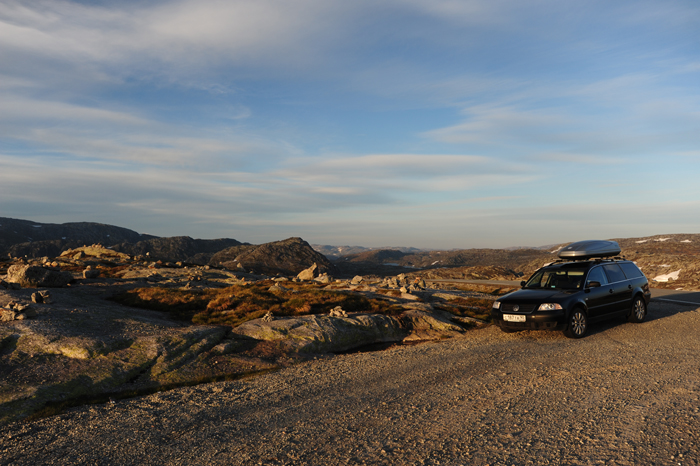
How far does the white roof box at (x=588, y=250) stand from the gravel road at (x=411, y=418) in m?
4.89

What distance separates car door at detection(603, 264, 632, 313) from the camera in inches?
533

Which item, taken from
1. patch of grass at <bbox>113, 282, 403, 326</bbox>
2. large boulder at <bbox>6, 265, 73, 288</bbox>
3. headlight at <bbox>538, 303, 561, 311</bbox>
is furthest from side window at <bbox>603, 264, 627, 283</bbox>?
large boulder at <bbox>6, 265, 73, 288</bbox>

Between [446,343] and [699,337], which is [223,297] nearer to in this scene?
[446,343]

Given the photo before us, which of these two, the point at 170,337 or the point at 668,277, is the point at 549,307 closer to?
the point at 170,337

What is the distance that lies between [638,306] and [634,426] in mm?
10942

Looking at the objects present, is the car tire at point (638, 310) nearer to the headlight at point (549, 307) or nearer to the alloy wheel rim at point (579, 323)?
the alloy wheel rim at point (579, 323)

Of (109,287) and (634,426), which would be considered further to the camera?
(109,287)

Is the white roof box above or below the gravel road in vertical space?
above

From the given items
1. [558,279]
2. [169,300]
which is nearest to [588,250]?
[558,279]

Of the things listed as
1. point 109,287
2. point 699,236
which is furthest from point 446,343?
point 699,236

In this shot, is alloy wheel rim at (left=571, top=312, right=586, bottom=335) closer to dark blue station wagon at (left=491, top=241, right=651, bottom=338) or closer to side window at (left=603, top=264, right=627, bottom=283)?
dark blue station wagon at (left=491, top=241, right=651, bottom=338)

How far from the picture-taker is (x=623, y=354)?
33.0ft

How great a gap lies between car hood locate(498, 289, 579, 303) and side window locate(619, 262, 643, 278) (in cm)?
373

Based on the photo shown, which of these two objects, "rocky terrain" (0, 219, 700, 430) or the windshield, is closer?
"rocky terrain" (0, 219, 700, 430)
